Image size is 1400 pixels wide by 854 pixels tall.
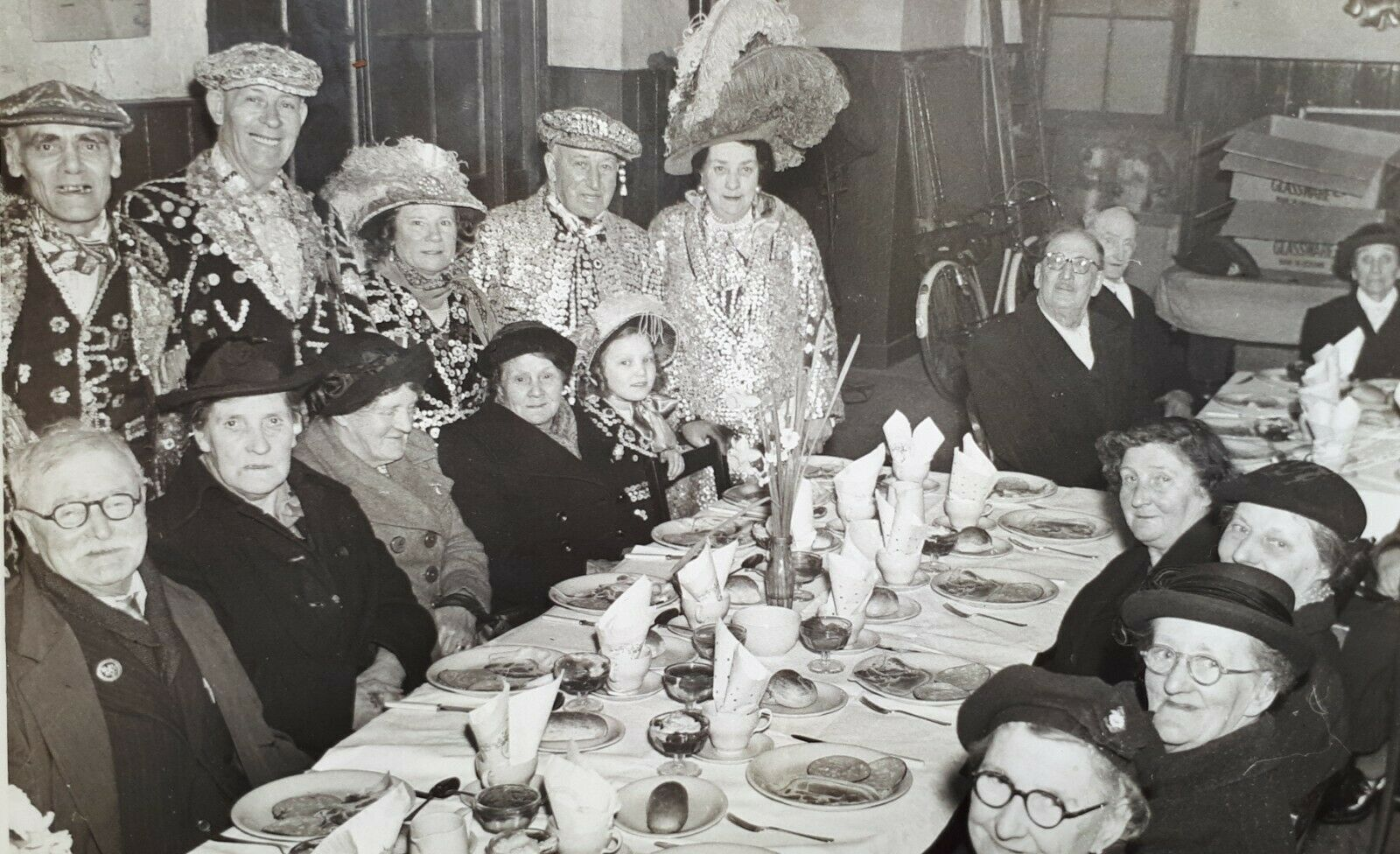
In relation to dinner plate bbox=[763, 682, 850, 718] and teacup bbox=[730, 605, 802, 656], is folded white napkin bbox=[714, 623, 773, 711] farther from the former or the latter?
teacup bbox=[730, 605, 802, 656]

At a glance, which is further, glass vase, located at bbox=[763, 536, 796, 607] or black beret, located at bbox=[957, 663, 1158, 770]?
glass vase, located at bbox=[763, 536, 796, 607]

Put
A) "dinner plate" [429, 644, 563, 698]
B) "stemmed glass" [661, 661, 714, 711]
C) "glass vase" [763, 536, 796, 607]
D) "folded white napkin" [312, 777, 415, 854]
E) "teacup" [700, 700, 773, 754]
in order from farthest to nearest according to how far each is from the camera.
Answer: "glass vase" [763, 536, 796, 607], "dinner plate" [429, 644, 563, 698], "stemmed glass" [661, 661, 714, 711], "teacup" [700, 700, 773, 754], "folded white napkin" [312, 777, 415, 854]

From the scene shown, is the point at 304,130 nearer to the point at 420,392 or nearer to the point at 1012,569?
the point at 420,392

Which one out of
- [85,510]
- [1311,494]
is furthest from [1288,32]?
[85,510]

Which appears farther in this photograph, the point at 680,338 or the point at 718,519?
the point at 680,338

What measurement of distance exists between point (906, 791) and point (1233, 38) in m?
1.84

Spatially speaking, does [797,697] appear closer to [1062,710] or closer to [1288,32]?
[1062,710]

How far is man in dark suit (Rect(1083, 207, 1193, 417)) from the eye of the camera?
3.13 metres

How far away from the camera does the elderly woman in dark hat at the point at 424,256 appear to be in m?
2.81

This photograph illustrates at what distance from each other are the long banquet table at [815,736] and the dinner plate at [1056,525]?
10.2 inches

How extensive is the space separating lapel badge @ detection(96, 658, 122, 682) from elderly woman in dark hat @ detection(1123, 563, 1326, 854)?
183 centimetres

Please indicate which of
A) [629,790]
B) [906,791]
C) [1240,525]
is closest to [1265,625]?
A: [1240,525]

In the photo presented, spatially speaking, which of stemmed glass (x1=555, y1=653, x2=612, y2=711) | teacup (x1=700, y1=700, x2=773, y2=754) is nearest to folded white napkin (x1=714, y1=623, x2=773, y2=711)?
teacup (x1=700, y1=700, x2=773, y2=754)

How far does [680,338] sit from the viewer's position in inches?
147
